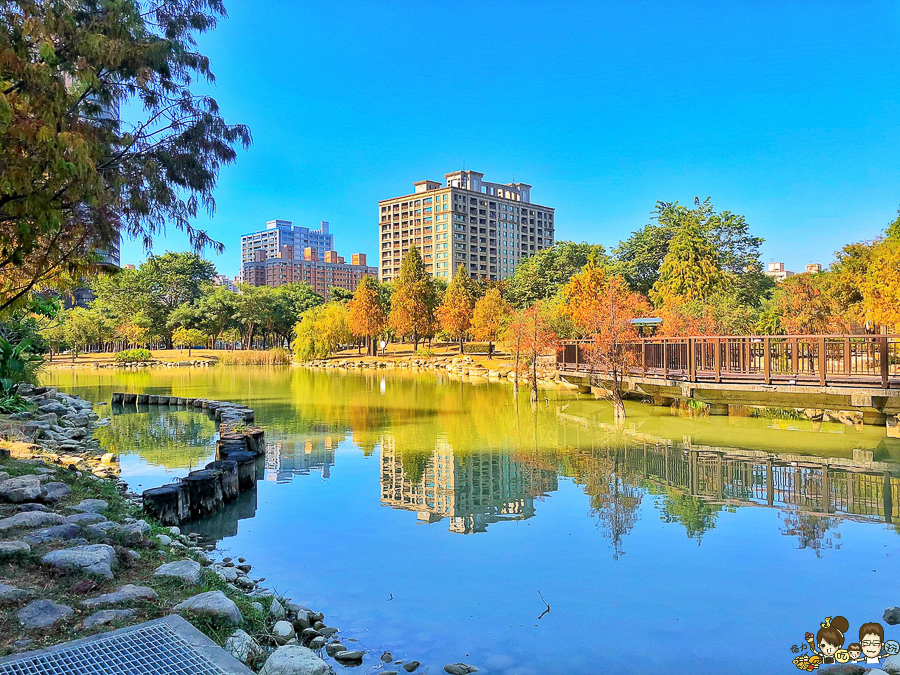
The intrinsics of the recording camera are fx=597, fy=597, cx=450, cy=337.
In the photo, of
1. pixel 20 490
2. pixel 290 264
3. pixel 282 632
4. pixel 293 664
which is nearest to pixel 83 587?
pixel 282 632

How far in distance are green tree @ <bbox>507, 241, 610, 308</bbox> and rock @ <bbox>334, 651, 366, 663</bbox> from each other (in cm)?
4750

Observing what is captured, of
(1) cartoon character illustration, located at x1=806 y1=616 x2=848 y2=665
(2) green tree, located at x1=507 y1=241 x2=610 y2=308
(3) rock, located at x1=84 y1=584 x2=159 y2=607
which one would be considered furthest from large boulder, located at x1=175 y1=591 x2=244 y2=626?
(2) green tree, located at x1=507 y1=241 x2=610 y2=308

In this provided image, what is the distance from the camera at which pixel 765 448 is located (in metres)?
11.8

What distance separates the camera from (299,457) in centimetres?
1182

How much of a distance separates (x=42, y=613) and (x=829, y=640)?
5.24 metres

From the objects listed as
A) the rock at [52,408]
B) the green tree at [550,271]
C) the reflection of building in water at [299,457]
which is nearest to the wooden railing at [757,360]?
the reflection of building in water at [299,457]

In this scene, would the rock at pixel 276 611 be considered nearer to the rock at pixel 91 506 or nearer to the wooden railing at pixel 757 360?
the rock at pixel 91 506

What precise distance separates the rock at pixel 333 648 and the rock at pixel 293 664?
0.77 metres

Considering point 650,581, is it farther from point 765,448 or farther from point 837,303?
point 837,303

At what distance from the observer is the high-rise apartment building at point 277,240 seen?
17012 centimetres

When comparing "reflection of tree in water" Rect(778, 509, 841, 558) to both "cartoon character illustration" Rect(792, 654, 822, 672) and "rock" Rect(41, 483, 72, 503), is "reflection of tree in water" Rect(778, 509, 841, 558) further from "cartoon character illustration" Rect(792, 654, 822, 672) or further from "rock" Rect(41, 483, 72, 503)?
"rock" Rect(41, 483, 72, 503)

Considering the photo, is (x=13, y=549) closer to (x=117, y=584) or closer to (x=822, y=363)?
(x=117, y=584)

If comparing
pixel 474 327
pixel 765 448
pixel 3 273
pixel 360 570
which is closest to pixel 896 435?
pixel 765 448

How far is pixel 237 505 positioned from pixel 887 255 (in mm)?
21329
